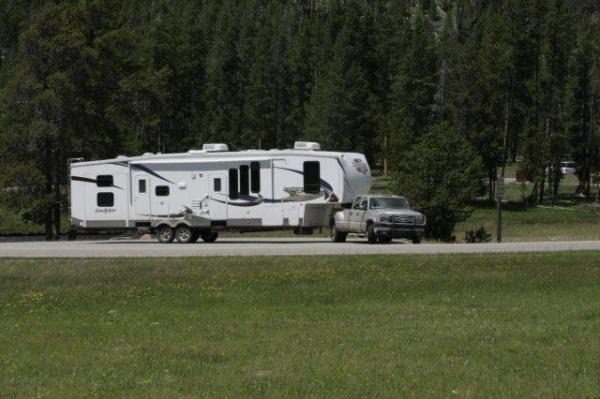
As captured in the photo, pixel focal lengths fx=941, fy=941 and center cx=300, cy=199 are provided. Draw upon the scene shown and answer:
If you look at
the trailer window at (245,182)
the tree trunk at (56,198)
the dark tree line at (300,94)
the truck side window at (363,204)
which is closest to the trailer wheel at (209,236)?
the trailer window at (245,182)

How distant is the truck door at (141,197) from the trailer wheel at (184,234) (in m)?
1.30

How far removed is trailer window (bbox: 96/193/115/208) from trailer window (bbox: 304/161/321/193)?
7838mm

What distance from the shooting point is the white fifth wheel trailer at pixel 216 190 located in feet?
114

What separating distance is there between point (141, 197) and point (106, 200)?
5.11 feet

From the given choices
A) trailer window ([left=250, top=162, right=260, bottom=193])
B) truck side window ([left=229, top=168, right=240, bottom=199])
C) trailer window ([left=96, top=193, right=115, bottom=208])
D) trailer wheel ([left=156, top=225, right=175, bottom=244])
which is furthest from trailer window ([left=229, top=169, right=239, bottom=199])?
trailer window ([left=96, top=193, right=115, bottom=208])

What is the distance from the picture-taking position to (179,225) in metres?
36.3

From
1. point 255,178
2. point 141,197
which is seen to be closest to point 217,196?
point 255,178

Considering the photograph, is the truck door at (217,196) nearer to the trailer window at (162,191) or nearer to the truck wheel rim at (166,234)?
the trailer window at (162,191)

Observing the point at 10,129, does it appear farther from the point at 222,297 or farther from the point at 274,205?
the point at 222,297

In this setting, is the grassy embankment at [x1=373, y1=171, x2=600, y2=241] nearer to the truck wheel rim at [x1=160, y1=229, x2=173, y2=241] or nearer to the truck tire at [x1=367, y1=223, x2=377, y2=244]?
the truck tire at [x1=367, y1=223, x2=377, y2=244]

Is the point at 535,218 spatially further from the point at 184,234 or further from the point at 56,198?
the point at 184,234

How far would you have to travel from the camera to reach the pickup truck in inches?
1296

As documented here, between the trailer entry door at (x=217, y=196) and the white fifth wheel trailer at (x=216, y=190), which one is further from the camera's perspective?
the trailer entry door at (x=217, y=196)

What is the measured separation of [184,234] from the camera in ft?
119
